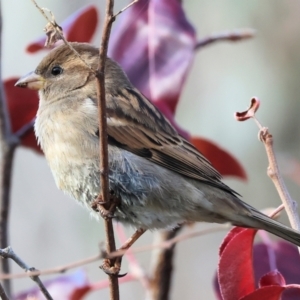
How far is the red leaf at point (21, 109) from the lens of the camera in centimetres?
275

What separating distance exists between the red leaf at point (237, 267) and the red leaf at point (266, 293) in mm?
143

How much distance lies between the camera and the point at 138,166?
275cm

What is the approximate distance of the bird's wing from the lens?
2812 millimetres

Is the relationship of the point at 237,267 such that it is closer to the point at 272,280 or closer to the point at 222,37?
the point at 272,280

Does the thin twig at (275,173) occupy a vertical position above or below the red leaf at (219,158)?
below

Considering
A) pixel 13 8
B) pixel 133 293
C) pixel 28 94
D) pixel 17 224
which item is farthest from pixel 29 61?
pixel 28 94

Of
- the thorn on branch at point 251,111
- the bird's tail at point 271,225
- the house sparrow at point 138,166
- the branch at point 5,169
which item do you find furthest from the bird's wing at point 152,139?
the thorn on branch at point 251,111

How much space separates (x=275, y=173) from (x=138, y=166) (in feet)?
2.99

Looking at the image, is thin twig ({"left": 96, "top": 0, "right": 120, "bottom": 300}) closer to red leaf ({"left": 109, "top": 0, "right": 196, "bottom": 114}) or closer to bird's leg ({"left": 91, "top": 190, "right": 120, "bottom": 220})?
bird's leg ({"left": 91, "top": 190, "right": 120, "bottom": 220})

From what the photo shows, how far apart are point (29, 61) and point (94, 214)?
4728 millimetres

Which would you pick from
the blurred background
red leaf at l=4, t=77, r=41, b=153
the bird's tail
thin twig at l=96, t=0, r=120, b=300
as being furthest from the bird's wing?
the blurred background

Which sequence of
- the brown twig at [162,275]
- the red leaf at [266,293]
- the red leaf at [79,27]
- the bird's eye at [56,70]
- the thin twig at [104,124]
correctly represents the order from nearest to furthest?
the thin twig at [104,124], the red leaf at [266,293], the brown twig at [162,275], the red leaf at [79,27], the bird's eye at [56,70]

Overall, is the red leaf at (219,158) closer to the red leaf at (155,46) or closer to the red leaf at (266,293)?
the red leaf at (155,46)

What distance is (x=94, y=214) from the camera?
271 cm
